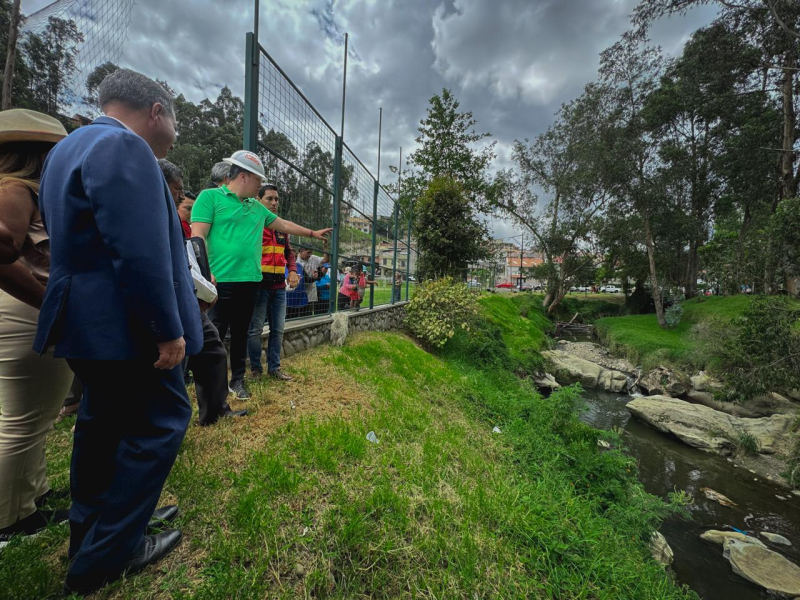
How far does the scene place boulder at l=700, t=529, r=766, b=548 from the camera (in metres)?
4.52

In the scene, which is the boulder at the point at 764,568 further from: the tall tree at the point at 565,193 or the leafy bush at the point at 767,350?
the tall tree at the point at 565,193

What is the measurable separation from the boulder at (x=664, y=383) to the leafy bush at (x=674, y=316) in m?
7.49

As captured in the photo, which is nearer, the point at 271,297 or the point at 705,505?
the point at 271,297

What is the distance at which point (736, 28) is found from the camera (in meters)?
10.6

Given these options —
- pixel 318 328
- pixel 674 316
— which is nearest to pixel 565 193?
pixel 674 316

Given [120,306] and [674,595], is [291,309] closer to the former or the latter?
[120,306]

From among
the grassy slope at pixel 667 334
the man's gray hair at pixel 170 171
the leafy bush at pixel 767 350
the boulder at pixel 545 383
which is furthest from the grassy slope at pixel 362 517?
the grassy slope at pixel 667 334

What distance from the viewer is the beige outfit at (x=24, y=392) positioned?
1444 millimetres

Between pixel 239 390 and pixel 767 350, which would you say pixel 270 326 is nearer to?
pixel 239 390

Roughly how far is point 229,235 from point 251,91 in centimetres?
165

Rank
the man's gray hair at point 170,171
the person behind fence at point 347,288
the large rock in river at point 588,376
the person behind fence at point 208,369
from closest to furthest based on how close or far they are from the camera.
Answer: the man's gray hair at point 170,171 → the person behind fence at point 208,369 → the person behind fence at point 347,288 → the large rock in river at point 588,376

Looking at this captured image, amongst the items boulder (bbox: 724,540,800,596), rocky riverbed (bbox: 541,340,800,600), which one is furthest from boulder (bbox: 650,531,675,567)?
boulder (bbox: 724,540,800,596)

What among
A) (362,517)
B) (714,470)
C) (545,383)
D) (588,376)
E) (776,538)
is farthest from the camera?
(588,376)

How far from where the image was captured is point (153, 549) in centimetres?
149
